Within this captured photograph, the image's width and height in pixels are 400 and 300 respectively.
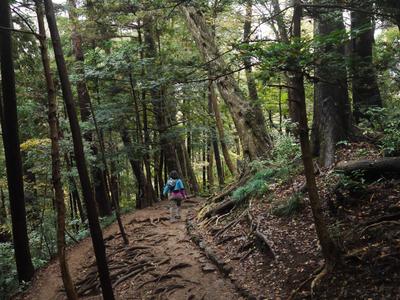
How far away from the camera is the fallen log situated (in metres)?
6.61

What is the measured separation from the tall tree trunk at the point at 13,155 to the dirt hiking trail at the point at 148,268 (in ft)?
2.71

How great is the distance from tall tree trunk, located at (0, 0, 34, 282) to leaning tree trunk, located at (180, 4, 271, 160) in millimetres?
5675

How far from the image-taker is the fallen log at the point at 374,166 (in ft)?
21.7

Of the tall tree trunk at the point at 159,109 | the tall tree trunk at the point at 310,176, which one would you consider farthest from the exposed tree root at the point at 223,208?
the tall tree trunk at the point at 159,109

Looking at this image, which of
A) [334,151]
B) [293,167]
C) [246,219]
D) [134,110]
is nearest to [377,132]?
[334,151]

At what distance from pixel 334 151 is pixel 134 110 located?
9.67 meters

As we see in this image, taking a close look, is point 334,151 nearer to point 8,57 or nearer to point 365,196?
point 365,196

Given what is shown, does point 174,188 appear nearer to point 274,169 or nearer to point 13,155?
point 274,169

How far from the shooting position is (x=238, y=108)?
1262 cm

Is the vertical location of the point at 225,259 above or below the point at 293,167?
below

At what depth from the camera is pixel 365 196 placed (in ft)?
21.5

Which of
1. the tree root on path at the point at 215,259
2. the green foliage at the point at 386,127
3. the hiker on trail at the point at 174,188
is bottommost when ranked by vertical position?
the tree root on path at the point at 215,259

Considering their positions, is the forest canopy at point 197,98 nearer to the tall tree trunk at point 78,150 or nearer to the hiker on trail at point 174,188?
the tall tree trunk at point 78,150

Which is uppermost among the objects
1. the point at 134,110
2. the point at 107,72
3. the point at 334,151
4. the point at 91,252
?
the point at 107,72
